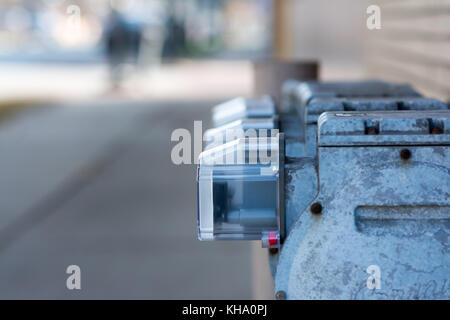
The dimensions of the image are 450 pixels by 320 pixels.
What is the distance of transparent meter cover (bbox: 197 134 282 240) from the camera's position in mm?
1791

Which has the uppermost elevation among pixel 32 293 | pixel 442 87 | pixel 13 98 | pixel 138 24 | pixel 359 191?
pixel 138 24

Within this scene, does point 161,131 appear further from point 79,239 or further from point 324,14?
point 79,239

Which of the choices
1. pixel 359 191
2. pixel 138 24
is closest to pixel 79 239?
pixel 359 191

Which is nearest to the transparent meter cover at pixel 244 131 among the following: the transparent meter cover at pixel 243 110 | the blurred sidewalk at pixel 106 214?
the transparent meter cover at pixel 243 110

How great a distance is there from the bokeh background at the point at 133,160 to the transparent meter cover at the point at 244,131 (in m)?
0.43

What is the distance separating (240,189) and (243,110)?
64 centimetres

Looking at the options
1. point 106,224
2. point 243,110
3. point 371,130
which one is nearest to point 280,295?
point 371,130

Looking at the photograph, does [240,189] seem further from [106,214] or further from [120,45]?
[120,45]

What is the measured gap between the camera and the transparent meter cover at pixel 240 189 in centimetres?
179

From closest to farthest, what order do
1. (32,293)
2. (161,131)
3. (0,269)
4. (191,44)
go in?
(32,293)
(0,269)
(161,131)
(191,44)

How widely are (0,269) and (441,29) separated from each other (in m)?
3.13

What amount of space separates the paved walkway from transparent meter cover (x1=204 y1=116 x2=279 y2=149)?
248cm

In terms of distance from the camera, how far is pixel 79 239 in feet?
18.4
